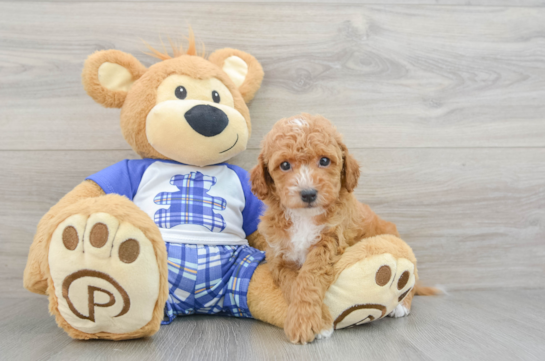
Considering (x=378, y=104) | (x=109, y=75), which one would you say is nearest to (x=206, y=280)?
(x=109, y=75)

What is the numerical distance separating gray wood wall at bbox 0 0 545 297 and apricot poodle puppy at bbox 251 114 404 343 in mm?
484

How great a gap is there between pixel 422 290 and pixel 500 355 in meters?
0.54

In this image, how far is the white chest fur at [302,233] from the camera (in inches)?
41.4

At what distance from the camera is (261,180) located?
1.04 metres

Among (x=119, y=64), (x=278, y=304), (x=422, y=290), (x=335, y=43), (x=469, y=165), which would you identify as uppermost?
(x=335, y=43)

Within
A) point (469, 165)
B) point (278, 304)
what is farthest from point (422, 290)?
point (278, 304)

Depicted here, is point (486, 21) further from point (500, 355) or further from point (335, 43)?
point (500, 355)

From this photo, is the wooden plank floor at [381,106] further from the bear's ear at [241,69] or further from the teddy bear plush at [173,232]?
the teddy bear plush at [173,232]

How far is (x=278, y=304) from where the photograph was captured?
1070 mm

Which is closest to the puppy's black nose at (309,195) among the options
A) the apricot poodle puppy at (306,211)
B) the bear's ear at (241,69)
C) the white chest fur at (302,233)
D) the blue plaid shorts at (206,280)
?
the apricot poodle puppy at (306,211)

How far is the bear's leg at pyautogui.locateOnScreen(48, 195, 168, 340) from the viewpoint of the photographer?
83 cm

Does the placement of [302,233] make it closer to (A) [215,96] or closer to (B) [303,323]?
(B) [303,323]

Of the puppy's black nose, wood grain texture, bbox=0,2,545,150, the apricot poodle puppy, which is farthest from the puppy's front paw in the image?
wood grain texture, bbox=0,2,545,150

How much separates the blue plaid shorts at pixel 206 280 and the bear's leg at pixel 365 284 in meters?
0.13
